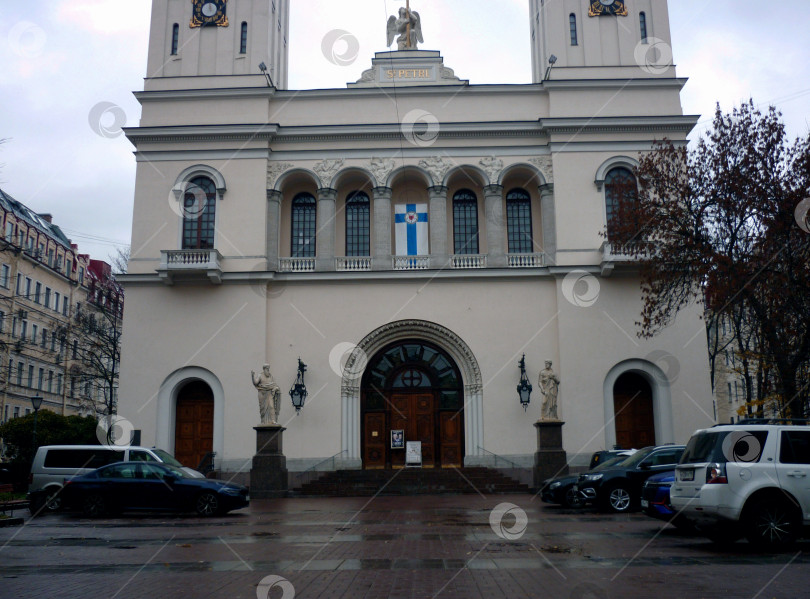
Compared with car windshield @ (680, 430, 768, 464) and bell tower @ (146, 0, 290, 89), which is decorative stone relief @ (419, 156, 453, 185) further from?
car windshield @ (680, 430, 768, 464)

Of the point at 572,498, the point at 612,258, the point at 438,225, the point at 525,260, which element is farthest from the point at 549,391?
the point at 572,498

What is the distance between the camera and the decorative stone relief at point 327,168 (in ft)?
104

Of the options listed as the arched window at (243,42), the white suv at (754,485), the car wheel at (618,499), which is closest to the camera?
the white suv at (754,485)

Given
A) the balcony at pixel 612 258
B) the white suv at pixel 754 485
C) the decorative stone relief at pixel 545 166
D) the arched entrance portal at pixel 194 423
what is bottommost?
the white suv at pixel 754 485

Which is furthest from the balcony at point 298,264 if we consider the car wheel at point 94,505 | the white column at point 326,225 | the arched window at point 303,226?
the car wheel at point 94,505

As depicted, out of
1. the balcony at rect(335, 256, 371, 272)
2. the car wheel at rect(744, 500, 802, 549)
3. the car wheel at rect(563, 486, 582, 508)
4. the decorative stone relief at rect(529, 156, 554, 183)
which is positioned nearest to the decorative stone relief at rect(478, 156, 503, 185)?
the decorative stone relief at rect(529, 156, 554, 183)

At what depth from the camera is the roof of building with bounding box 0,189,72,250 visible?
178 feet

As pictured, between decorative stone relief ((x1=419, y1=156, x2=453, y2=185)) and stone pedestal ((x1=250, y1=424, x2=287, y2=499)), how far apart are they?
448 inches

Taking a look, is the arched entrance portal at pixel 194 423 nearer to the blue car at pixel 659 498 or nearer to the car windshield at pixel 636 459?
the car windshield at pixel 636 459

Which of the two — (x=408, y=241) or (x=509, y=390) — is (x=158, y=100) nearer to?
(x=408, y=241)

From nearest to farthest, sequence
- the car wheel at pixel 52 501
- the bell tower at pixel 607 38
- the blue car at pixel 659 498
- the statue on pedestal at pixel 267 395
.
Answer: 1. the blue car at pixel 659 498
2. the car wheel at pixel 52 501
3. the statue on pedestal at pixel 267 395
4. the bell tower at pixel 607 38

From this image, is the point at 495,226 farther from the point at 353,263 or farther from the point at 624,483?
the point at 624,483

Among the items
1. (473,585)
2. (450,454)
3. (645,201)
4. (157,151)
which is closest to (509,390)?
(450,454)

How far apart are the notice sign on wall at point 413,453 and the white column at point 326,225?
775 centimetres
